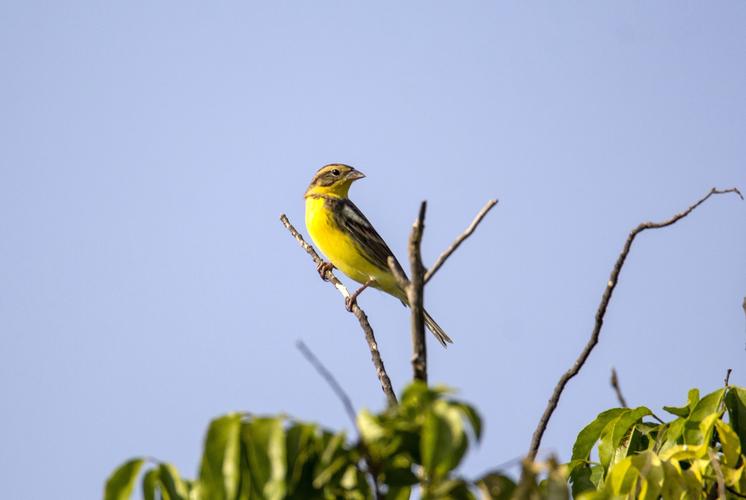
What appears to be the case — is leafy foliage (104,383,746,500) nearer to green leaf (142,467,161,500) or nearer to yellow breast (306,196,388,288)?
green leaf (142,467,161,500)

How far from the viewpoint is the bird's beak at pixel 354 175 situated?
11125 millimetres

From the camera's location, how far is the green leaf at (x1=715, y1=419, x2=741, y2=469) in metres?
3.60

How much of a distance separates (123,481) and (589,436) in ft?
7.16

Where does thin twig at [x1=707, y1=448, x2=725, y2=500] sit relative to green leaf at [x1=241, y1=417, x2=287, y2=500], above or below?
below

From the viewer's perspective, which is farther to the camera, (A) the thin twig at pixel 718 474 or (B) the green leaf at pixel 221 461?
(A) the thin twig at pixel 718 474

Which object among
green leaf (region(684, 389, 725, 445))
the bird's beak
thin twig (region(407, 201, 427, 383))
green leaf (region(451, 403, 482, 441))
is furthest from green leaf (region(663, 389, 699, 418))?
the bird's beak

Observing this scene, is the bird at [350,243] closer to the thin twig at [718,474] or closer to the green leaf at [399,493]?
the thin twig at [718,474]

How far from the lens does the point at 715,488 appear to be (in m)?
3.58

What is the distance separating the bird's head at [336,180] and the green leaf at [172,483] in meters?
8.46

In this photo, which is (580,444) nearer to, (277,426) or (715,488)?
(715,488)

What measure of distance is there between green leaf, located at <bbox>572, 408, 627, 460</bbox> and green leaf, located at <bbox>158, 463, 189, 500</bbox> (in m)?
1.99

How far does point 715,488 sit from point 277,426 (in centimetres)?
183

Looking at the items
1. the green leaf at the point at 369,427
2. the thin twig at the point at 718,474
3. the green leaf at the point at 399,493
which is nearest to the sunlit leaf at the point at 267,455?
the green leaf at the point at 369,427

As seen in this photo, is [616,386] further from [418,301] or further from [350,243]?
[350,243]
